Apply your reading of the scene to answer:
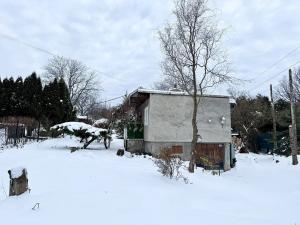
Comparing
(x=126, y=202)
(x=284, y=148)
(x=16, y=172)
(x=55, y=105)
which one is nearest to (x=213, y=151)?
(x=284, y=148)

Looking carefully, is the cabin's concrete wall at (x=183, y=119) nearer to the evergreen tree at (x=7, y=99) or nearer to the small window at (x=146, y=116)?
the small window at (x=146, y=116)

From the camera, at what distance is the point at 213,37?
55.2 ft

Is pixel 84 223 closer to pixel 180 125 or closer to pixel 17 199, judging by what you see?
pixel 17 199

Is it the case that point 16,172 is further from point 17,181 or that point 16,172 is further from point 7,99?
point 7,99

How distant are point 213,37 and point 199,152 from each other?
8.39 m

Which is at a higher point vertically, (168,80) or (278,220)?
(168,80)

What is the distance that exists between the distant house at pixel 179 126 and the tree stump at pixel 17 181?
13.6 metres

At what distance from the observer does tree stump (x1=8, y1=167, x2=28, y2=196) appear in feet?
23.9

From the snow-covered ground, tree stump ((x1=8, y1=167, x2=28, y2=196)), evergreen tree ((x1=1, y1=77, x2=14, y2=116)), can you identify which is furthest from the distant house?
evergreen tree ((x1=1, y1=77, x2=14, y2=116))

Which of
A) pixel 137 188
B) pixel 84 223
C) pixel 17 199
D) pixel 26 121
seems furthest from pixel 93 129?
pixel 84 223

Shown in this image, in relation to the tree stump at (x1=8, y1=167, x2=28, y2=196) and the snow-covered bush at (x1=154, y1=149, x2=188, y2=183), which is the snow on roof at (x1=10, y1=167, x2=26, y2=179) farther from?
the snow-covered bush at (x1=154, y1=149, x2=188, y2=183)

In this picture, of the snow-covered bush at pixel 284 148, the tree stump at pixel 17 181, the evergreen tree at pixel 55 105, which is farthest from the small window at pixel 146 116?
the tree stump at pixel 17 181

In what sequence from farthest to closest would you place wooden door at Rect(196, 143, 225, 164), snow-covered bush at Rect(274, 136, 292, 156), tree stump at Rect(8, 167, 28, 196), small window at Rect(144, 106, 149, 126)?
1. snow-covered bush at Rect(274, 136, 292, 156)
2. wooden door at Rect(196, 143, 225, 164)
3. small window at Rect(144, 106, 149, 126)
4. tree stump at Rect(8, 167, 28, 196)

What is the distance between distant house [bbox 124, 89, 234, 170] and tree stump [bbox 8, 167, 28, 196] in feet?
44.7
